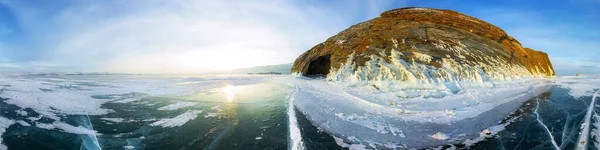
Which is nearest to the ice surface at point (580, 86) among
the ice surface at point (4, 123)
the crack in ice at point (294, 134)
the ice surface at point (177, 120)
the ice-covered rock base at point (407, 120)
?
the ice-covered rock base at point (407, 120)

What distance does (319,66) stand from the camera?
2605 centimetres

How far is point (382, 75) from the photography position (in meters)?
12.7

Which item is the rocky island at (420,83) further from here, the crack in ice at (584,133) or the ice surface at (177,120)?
the ice surface at (177,120)

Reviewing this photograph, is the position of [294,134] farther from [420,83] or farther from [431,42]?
[431,42]

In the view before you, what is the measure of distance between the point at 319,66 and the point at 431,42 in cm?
1318

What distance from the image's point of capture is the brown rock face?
43.2 feet

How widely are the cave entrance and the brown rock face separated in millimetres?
5296

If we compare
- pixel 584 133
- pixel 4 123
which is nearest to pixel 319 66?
pixel 584 133

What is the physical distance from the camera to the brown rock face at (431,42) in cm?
1316

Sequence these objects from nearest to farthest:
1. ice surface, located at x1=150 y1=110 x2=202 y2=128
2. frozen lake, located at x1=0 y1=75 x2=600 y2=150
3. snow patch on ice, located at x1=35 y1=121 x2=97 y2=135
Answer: frozen lake, located at x1=0 y1=75 x2=600 y2=150
snow patch on ice, located at x1=35 y1=121 x2=97 y2=135
ice surface, located at x1=150 y1=110 x2=202 y2=128

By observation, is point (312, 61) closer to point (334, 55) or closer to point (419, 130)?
point (334, 55)

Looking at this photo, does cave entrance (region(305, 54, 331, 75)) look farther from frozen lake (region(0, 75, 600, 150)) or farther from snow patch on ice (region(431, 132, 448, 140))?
snow patch on ice (region(431, 132, 448, 140))

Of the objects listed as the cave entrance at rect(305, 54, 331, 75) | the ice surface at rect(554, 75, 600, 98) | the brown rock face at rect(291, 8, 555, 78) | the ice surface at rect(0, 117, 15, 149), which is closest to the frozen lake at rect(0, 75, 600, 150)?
the ice surface at rect(0, 117, 15, 149)

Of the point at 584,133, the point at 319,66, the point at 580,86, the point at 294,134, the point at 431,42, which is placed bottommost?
the point at 294,134
